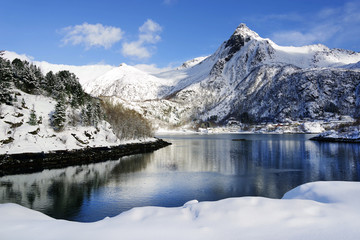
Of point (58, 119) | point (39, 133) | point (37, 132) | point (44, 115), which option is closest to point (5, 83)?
point (44, 115)

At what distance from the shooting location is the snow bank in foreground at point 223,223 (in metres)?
6.71

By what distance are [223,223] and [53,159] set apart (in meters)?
37.5

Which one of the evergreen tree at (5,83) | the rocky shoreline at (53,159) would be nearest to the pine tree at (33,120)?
the evergreen tree at (5,83)

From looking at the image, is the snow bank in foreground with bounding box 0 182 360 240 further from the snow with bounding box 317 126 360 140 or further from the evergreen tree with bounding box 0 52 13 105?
the snow with bounding box 317 126 360 140

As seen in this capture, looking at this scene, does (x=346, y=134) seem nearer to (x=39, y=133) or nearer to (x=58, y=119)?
(x=58, y=119)

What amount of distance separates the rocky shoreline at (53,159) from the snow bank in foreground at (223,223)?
1108 inches

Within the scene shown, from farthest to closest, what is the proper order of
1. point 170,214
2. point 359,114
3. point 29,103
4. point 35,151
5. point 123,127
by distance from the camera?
point 359,114, point 123,127, point 29,103, point 35,151, point 170,214

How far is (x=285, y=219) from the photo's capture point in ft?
24.4

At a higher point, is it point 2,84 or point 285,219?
point 2,84

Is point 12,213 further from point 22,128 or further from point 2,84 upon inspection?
point 2,84

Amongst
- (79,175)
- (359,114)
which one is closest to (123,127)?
(79,175)

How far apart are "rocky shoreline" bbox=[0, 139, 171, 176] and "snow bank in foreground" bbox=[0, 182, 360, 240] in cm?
2814

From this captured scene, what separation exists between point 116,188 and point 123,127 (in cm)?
4262

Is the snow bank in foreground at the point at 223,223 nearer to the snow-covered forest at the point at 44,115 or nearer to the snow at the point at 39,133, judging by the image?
the snow at the point at 39,133
